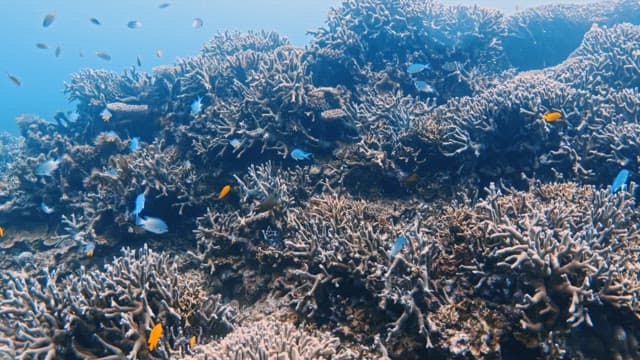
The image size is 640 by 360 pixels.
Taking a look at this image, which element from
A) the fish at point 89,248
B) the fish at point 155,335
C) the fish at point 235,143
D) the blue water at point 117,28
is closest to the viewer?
the fish at point 155,335

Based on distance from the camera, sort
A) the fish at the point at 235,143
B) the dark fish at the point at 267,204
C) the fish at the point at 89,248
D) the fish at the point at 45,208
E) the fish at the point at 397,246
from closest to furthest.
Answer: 1. the fish at the point at 397,246
2. the dark fish at the point at 267,204
3. the fish at the point at 89,248
4. the fish at the point at 235,143
5. the fish at the point at 45,208

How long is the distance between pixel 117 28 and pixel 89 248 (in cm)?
13920

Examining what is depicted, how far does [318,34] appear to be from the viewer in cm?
1048

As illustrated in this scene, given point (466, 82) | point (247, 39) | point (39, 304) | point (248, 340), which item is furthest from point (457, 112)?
point (247, 39)

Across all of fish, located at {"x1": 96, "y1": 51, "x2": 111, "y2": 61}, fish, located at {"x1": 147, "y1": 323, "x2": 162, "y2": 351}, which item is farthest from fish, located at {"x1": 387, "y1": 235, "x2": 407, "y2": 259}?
fish, located at {"x1": 96, "y1": 51, "x2": 111, "y2": 61}

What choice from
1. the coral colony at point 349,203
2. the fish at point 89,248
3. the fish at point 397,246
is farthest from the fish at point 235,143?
the fish at point 397,246

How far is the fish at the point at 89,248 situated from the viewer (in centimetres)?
619

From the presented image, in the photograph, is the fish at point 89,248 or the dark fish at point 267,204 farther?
the fish at point 89,248

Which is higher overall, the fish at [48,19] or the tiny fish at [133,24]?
the tiny fish at [133,24]

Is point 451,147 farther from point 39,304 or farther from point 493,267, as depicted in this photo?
point 39,304

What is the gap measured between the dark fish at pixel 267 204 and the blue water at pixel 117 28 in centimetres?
9671

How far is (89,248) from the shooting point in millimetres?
6199

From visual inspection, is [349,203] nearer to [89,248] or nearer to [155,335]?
[155,335]

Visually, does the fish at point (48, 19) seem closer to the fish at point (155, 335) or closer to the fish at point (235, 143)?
the fish at point (235, 143)
